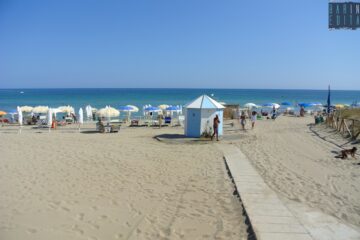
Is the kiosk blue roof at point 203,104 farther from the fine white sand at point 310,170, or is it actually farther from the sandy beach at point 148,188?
the sandy beach at point 148,188

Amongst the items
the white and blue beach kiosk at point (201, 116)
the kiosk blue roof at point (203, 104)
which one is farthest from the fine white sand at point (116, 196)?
the kiosk blue roof at point (203, 104)

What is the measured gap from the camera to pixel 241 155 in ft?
42.2

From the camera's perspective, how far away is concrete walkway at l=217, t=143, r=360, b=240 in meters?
5.59

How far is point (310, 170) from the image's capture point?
1066 cm

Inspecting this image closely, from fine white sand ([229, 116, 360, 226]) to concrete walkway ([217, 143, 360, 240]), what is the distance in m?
0.37

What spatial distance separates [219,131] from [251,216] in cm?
1189

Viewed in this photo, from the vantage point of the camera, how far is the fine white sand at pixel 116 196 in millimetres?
5938

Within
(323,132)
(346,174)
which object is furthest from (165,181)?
(323,132)

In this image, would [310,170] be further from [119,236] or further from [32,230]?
[32,230]

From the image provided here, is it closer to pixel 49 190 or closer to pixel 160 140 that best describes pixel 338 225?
pixel 49 190

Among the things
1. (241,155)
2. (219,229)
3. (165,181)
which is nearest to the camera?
(219,229)

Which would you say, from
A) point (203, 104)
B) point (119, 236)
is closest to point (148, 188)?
point (119, 236)

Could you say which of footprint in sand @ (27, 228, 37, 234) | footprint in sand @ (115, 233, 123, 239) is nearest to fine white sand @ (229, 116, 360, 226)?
footprint in sand @ (115, 233, 123, 239)

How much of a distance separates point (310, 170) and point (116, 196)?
238 inches
